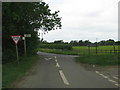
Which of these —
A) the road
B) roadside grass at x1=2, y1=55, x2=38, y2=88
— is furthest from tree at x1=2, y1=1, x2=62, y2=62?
the road

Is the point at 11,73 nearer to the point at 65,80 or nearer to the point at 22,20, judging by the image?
the point at 65,80

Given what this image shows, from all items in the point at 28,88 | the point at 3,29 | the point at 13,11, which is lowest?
the point at 28,88

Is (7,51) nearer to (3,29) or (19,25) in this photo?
(3,29)

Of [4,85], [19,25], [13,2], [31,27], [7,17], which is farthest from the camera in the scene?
[31,27]

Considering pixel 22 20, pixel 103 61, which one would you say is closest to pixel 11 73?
pixel 103 61

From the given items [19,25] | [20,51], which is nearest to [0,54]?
[19,25]

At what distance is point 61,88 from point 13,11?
461 inches

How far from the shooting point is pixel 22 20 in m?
24.9

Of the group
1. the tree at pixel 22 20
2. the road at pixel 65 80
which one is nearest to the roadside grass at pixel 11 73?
the road at pixel 65 80

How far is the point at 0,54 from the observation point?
18.4 meters

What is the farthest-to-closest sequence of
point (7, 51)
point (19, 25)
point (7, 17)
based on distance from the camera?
point (19, 25), point (7, 51), point (7, 17)

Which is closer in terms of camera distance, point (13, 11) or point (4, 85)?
point (4, 85)

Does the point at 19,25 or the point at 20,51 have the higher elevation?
the point at 19,25

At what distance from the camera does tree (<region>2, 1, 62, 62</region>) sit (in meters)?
18.3
